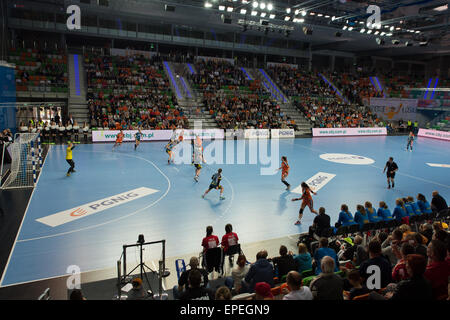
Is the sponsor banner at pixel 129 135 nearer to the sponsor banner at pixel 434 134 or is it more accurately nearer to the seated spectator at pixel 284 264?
the seated spectator at pixel 284 264

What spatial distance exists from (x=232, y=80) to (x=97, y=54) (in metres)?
15.7

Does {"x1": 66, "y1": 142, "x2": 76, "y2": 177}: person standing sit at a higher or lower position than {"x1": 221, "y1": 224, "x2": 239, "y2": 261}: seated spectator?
higher

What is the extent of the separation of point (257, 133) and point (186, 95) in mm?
9636

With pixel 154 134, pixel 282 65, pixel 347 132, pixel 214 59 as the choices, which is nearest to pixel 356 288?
pixel 154 134

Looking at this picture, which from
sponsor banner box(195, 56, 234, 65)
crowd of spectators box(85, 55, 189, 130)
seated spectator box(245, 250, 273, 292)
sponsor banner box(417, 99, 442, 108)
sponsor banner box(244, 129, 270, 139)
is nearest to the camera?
seated spectator box(245, 250, 273, 292)

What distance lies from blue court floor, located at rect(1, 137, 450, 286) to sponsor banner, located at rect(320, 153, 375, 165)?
0.60 meters

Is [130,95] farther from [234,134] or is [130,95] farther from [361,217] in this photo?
[361,217]

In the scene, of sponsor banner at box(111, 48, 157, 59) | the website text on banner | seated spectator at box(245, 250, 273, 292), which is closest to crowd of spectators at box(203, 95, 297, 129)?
the website text on banner

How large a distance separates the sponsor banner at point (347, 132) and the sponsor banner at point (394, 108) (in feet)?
23.8

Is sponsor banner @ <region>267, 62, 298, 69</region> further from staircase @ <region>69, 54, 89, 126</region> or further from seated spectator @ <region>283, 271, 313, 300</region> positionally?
seated spectator @ <region>283, 271, 313, 300</region>

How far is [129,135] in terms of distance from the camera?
25.8 meters

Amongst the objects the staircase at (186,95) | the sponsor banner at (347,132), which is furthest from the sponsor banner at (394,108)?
the staircase at (186,95)

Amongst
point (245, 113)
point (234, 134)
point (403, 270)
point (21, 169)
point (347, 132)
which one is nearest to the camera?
point (403, 270)

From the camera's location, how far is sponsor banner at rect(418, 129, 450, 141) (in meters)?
34.3
